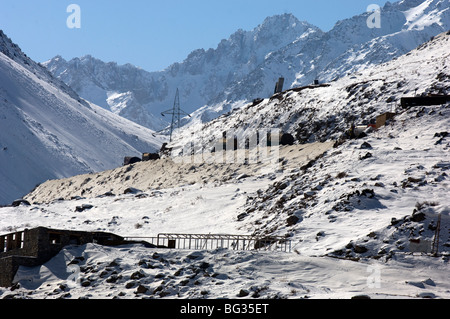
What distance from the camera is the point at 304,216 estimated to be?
117 ft

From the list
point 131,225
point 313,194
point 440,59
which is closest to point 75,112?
point 440,59

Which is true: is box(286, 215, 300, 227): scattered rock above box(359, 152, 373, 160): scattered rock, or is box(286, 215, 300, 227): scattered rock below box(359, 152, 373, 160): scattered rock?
below

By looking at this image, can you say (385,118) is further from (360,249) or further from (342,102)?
(360,249)

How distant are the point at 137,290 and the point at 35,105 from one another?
130129mm

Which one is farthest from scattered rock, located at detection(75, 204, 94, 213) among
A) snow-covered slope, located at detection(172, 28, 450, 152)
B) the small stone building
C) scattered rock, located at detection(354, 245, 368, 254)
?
scattered rock, located at detection(354, 245, 368, 254)

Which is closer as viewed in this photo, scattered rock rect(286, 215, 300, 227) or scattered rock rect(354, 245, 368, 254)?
scattered rock rect(354, 245, 368, 254)

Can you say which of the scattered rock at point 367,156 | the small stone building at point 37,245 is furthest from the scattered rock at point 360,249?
the scattered rock at point 367,156

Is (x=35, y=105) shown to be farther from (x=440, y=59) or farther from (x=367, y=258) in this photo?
(x=367, y=258)

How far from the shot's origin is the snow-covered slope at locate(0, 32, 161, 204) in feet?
384

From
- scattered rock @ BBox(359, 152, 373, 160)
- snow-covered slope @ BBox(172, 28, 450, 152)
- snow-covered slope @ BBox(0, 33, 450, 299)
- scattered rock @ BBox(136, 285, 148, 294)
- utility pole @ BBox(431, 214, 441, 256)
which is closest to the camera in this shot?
scattered rock @ BBox(136, 285, 148, 294)

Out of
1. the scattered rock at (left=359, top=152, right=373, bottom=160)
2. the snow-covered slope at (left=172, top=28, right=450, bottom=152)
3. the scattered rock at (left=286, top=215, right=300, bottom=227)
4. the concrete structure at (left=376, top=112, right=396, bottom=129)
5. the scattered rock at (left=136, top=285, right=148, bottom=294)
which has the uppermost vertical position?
the snow-covered slope at (left=172, top=28, right=450, bottom=152)

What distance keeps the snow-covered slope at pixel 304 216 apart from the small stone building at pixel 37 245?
44 centimetres

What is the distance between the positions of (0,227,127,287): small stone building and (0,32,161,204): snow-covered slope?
74.3 metres

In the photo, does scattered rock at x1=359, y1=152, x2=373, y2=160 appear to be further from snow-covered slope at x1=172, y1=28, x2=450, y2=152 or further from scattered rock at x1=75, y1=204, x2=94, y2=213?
scattered rock at x1=75, y1=204, x2=94, y2=213
